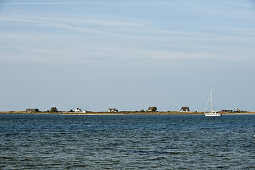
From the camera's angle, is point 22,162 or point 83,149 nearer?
point 22,162

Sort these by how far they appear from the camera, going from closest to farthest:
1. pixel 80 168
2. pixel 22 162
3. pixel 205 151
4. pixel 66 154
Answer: pixel 80 168 → pixel 22 162 → pixel 66 154 → pixel 205 151

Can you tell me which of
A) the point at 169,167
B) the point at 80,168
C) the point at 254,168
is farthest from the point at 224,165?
the point at 80,168

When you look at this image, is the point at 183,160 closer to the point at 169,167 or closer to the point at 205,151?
the point at 169,167

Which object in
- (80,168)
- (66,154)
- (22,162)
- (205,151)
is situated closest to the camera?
(80,168)

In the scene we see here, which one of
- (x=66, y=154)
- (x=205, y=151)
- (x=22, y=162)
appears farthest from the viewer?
(x=205, y=151)

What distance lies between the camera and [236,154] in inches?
1683

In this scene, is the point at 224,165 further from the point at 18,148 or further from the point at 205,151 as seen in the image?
the point at 18,148

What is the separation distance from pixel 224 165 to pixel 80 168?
1283cm

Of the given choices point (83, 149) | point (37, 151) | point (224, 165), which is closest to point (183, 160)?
point (224, 165)

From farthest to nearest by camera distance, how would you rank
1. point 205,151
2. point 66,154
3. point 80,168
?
point 205,151 < point 66,154 < point 80,168

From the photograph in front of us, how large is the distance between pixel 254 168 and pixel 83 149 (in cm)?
2050

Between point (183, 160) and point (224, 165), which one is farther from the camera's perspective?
point (183, 160)

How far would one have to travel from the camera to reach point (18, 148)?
1850 inches

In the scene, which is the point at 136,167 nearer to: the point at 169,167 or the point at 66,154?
the point at 169,167
